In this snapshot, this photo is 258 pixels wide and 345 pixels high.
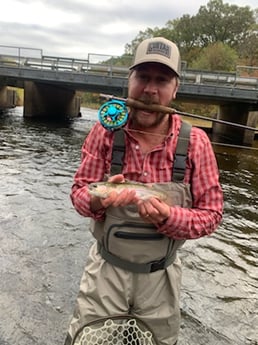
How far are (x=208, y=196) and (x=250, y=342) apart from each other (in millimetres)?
2629

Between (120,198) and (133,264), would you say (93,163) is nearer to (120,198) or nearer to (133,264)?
(120,198)

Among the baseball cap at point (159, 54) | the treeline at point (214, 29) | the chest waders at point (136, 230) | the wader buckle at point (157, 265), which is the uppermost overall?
the treeline at point (214, 29)

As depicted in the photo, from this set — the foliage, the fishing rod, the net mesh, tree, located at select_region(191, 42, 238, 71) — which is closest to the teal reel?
the fishing rod

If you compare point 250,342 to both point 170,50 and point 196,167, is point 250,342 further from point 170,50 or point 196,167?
point 170,50

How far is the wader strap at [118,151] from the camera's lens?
245 cm

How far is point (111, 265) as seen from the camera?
2.51 meters

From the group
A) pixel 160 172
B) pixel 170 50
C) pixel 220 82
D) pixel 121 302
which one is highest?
pixel 220 82

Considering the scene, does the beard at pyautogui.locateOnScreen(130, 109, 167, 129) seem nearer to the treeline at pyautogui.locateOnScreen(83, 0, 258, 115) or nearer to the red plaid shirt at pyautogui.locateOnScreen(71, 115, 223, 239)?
the red plaid shirt at pyautogui.locateOnScreen(71, 115, 223, 239)

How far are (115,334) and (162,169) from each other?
47.4 inches

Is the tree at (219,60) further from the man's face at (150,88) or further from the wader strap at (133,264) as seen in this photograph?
the wader strap at (133,264)

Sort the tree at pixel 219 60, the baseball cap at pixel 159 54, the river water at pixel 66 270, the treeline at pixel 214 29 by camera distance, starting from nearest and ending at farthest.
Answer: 1. the baseball cap at pixel 159 54
2. the river water at pixel 66 270
3. the tree at pixel 219 60
4. the treeline at pixel 214 29

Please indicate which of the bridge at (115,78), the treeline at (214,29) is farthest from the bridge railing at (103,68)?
the treeline at (214,29)

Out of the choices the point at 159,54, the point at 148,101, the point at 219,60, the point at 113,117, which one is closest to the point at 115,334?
the point at 113,117

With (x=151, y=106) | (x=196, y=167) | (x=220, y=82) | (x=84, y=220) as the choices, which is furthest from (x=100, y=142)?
(x=220, y=82)
